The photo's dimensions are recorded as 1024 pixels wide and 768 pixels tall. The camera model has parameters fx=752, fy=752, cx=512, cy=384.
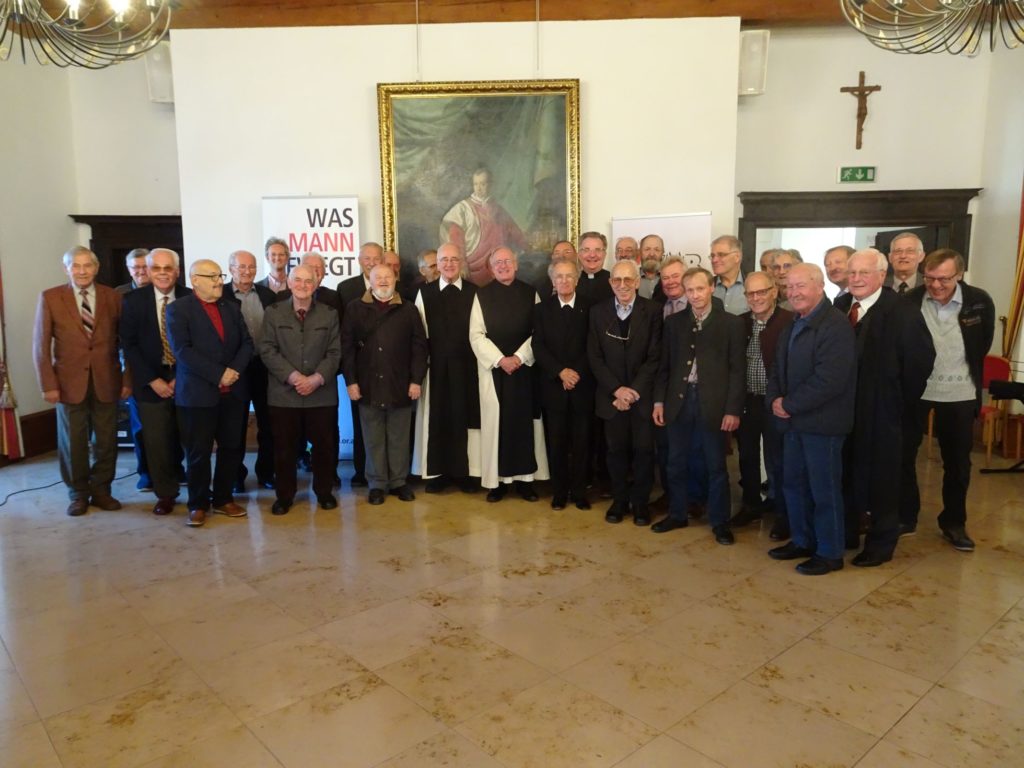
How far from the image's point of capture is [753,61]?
6090mm

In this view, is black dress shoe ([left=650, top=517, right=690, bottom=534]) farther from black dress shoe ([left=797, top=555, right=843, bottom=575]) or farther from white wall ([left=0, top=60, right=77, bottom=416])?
white wall ([left=0, top=60, right=77, bottom=416])

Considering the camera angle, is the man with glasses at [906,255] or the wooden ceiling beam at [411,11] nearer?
the man with glasses at [906,255]

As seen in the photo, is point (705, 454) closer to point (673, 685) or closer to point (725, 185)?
point (673, 685)

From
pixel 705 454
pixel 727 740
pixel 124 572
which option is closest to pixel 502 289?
pixel 705 454

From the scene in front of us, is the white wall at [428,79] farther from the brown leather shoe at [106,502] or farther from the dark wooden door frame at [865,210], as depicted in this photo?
the brown leather shoe at [106,502]

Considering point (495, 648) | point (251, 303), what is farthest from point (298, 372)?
point (495, 648)

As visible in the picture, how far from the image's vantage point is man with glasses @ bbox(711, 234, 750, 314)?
179 inches

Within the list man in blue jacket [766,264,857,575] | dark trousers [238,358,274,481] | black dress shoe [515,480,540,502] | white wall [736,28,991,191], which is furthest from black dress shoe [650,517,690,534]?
white wall [736,28,991,191]

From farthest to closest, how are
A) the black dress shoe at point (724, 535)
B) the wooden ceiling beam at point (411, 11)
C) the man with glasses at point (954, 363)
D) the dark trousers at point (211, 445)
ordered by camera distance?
the wooden ceiling beam at point (411, 11) → the dark trousers at point (211, 445) → the black dress shoe at point (724, 535) → the man with glasses at point (954, 363)

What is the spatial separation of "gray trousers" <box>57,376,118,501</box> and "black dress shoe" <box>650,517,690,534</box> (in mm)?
3317

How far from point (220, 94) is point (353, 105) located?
3.39 ft

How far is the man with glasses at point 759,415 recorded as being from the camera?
12.6 ft

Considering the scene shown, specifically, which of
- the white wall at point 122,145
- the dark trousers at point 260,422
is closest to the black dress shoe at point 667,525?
the dark trousers at point 260,422

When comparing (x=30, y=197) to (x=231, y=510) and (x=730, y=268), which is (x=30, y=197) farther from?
(x=730, y=268)
